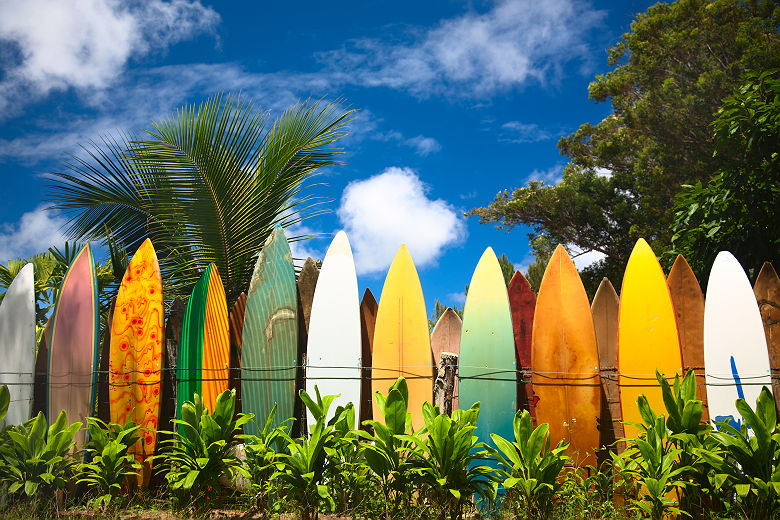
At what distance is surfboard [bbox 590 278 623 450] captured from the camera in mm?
3811

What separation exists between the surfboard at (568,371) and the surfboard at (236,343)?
2.03 m

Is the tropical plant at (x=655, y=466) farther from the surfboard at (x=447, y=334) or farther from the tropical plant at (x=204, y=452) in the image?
the tropical plant at (x=204, y=452)

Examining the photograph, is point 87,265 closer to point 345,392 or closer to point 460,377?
point 345,392

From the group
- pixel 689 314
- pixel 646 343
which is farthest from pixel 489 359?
pixel 689 314

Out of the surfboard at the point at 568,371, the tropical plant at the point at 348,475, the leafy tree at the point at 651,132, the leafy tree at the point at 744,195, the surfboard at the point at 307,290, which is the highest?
the leafy tree at the point at 651,132

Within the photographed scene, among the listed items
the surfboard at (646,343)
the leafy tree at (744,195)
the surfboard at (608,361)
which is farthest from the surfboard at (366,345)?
the leafy tree at (744,195)

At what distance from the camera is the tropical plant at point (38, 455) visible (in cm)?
355

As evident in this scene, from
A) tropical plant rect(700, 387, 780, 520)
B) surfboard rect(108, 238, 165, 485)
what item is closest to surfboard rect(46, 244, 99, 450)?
surfboard rect(108, 238, 165, 485)

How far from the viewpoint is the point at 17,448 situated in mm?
3598

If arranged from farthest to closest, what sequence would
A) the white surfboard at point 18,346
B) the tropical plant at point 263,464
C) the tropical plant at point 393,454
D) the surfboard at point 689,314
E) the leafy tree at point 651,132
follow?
the leafy tree at point 651,132
the white surfboard at point 18,346
the surfboard at point 689,314
the tropical plant at point 263,464
the tropical plant at point 393,454

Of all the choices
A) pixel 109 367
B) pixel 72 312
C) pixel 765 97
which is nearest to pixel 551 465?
pixel 109 367

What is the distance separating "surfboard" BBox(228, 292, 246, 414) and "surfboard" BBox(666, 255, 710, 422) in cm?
296

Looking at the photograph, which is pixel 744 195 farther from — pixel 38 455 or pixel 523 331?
pixel 38 455

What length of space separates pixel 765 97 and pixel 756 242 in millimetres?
1328
